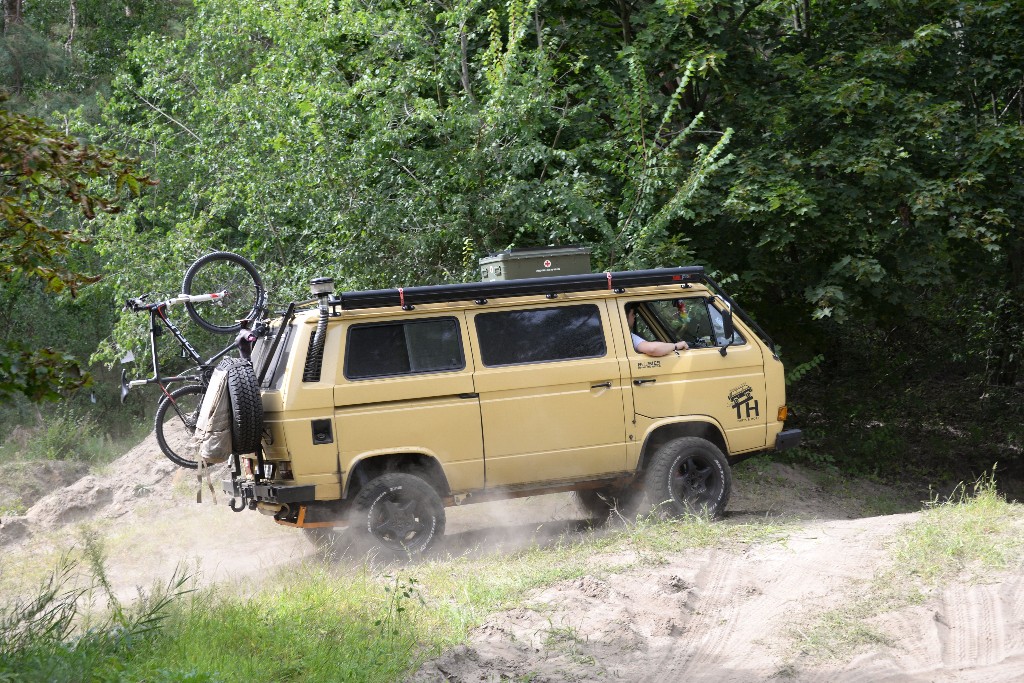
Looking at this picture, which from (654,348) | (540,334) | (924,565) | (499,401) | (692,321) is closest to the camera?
(924,565)

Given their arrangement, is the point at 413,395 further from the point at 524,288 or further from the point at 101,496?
the point at 101,496

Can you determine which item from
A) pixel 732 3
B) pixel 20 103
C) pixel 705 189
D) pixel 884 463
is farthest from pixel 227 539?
pixel 20 103

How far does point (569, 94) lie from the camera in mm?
14203

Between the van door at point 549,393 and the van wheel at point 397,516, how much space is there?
0.60 m

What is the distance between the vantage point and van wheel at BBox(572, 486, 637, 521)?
990cm

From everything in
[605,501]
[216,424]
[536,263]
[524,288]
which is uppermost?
[536,263]

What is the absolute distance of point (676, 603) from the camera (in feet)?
23.2

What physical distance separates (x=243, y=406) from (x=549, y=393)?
2.55 meters

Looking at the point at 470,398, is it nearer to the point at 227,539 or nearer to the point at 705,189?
the point at 227,539

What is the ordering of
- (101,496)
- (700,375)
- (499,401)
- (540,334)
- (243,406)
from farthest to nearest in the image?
(101,496) → (700,375) → (540,334) → (499,401) → (243,406)

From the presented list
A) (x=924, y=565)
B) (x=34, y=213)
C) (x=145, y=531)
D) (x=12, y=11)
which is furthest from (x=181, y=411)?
(x=12, y=11)

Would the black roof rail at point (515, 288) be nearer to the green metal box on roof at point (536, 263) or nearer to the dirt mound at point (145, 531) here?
the green metal box on roof at point (536, 263)

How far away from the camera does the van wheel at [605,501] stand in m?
9.90

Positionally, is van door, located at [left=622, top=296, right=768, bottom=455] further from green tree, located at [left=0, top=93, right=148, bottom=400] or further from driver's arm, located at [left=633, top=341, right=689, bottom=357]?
green tree, located at [left=0, top=93, right=148, bottom=400]
